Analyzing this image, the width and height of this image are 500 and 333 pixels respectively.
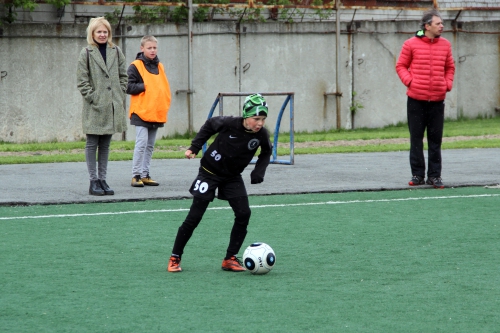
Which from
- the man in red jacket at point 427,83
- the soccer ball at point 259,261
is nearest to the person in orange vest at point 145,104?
the man in red jacket at point 427,83

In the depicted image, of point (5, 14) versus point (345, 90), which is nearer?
point (5, 14)

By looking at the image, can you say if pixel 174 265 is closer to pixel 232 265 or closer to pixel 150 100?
pixel 232 265

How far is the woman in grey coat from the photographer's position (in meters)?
10.3

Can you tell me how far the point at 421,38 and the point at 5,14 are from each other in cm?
1063

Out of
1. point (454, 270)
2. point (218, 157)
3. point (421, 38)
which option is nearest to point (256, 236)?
point (218, 157)

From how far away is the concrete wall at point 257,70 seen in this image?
19.2 m

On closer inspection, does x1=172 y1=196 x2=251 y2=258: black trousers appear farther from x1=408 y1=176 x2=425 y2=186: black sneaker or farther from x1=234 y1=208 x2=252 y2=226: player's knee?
x1=408 y1=176 x2=425 y2=186: black sneaker

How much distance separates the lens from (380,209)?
9.63 metres

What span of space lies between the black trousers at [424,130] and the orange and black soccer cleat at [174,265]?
18.1 ft

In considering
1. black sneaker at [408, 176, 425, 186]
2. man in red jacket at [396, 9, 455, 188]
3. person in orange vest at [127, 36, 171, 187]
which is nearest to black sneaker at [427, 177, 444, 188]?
man in red jacket at [396, 9, 455, 188]

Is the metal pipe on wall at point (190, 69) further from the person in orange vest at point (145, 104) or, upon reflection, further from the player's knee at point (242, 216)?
the player's knee at point (242, 216)

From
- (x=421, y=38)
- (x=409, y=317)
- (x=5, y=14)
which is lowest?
(x=409, y=317)

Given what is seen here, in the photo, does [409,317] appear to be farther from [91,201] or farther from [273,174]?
[273,174]

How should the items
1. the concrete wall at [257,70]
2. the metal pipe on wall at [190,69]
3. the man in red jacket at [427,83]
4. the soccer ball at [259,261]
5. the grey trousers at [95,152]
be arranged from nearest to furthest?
the soccer ball at [259,261] < the grey trousers at [95,152] < the man in red jacket at [427,83] < the concrete wall at [257,70] < the metal pipe on wall at [190,69]
